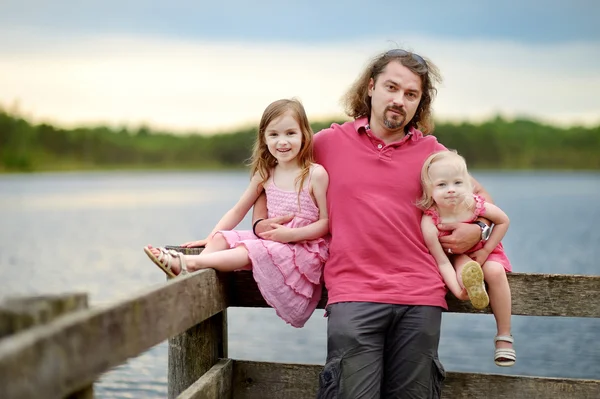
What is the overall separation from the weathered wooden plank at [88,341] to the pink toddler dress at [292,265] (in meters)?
0.52

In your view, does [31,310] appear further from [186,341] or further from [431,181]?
[431,181]

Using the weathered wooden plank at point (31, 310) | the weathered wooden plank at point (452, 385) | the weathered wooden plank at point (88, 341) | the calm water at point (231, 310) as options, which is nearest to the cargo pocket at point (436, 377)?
the weathered wooden plank at point (452, 385)

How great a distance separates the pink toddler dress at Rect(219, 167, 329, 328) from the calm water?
4.13 feet

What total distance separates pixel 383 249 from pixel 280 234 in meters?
0.47

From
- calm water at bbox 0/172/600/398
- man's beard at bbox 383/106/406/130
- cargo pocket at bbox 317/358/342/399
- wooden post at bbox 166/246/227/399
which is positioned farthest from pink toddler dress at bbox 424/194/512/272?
Answer: calm water at bbox 0/172/600/398

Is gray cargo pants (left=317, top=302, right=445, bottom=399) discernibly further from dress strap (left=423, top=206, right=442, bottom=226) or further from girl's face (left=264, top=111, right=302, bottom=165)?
girl's face (left=264, top=111, right=302, bottom=165)

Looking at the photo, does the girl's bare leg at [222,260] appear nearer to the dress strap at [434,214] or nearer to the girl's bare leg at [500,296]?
the dress strap at [434,214]

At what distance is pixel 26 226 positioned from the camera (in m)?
35.4

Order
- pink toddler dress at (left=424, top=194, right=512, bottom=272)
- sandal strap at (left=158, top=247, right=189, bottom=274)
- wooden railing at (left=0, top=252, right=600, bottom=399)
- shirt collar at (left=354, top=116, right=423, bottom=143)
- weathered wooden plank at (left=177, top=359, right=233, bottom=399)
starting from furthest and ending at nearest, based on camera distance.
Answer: shirt collar at (left=354, top=116, right=423, bottom=143) → pink toddler dress at (left=424, top=194, right=512, bottom=272) → sandal strap at (left=158, top=247, right=189, bottom=274) → weathered wooden plank at (left=177, top=359, right=233, bottom=399) → wooden railing at (left=0, top=252, right=600, bottom=399)

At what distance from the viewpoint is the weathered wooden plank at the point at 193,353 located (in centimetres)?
358

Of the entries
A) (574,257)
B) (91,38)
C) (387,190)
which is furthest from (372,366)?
(91,38)

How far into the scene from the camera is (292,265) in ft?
11.3

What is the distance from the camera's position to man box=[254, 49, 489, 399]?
3.25 meters

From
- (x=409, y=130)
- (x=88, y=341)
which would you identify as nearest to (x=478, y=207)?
(x=409, y=130)
